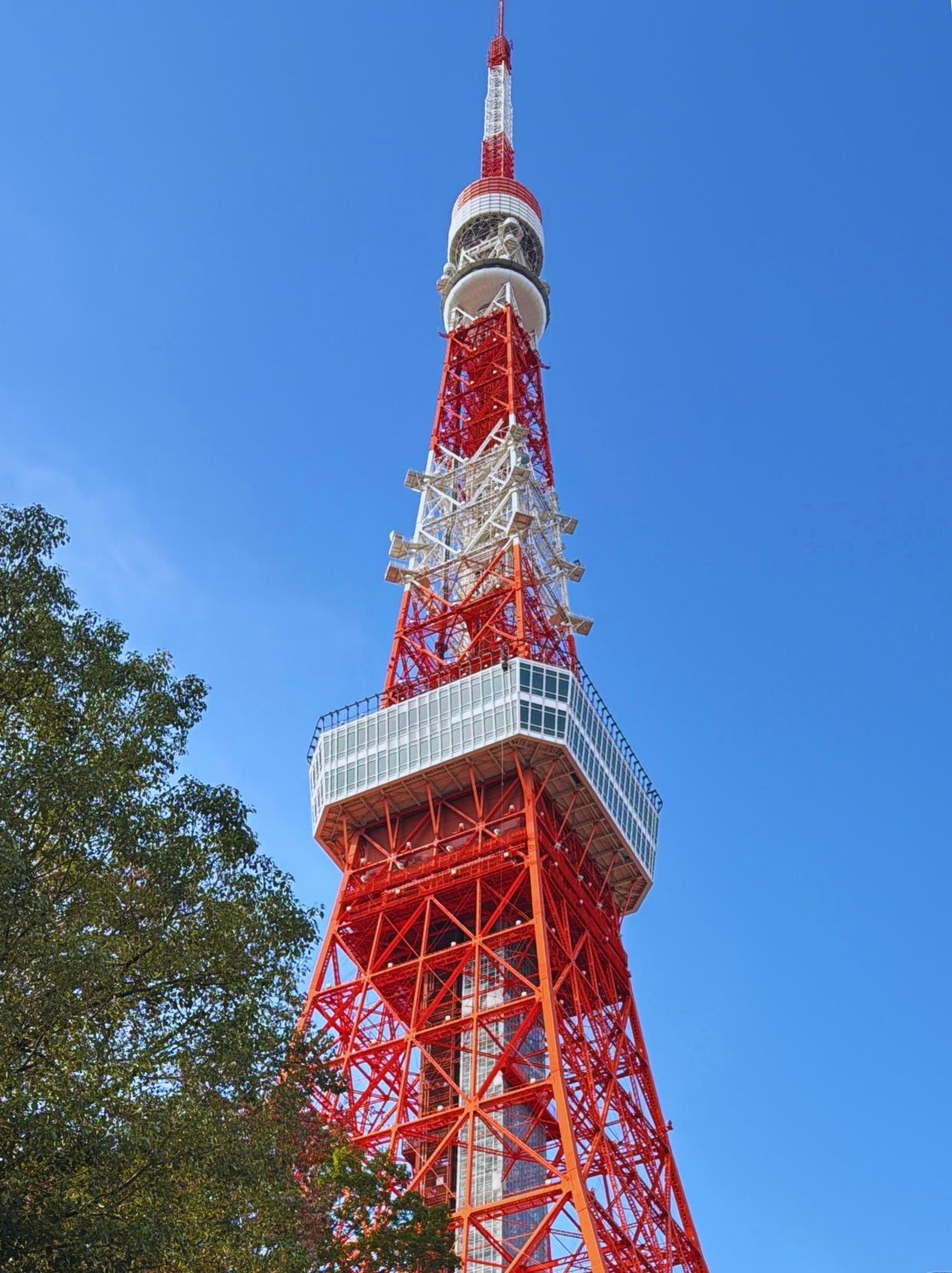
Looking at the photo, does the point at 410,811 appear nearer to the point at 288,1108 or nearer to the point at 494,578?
the point at 494,578

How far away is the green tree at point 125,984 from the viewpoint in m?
12.7

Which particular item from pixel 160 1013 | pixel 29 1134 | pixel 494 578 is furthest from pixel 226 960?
pixel 494 578

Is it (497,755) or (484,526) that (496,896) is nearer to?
(497,755)

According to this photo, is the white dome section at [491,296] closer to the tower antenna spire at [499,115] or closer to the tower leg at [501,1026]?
the tower antenna spire at [499,115]

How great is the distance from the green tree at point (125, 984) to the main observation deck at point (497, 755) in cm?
2387

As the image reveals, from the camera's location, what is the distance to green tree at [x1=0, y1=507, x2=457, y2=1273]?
12.7 meters

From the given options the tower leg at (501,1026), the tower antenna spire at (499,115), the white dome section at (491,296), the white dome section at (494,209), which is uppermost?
the tower antenna spire at (499,115)

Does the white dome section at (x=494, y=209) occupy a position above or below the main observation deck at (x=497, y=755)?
above

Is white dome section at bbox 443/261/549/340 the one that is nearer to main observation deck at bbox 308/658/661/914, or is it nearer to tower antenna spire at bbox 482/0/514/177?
tower antenna spire at bbox 482/0/514/177

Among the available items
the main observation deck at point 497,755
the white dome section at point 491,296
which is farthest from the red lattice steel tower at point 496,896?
the white dome section at point 491,296

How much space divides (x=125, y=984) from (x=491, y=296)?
4742 centimetres

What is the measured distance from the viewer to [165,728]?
612 inches

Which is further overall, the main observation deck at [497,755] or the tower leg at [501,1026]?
the main observation deck at [497,755]

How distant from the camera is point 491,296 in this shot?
58562mm
